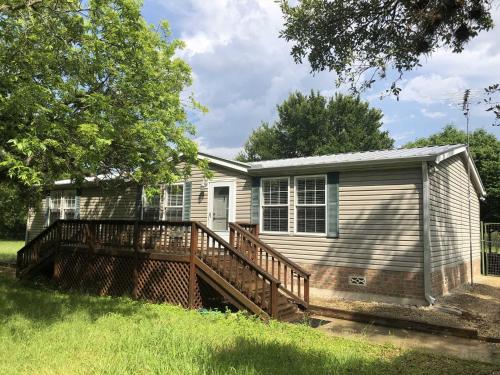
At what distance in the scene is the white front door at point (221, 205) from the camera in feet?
38.9

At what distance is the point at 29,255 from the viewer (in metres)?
12.2

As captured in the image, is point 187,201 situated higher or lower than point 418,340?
higher

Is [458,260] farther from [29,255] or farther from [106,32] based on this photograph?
[29,255]

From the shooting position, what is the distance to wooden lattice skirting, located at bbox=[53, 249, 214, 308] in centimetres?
869

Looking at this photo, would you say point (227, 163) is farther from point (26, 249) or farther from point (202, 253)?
Answer: point (26, 249)

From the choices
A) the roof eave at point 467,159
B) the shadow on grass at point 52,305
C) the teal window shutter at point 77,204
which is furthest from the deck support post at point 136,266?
the teal window shutter at point 77,204

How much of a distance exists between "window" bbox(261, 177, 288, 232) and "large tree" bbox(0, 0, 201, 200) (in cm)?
276

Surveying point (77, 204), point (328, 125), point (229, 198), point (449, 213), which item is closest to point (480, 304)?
point (449, 213)

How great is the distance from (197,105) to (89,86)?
12.0 ft

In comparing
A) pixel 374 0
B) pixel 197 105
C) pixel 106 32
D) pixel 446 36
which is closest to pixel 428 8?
pixel 446 36

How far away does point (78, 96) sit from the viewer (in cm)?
747

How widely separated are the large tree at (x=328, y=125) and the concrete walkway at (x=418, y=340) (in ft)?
91.5

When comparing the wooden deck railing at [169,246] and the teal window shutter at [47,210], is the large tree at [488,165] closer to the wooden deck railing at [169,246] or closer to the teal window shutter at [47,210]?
the wooden deck railing at [169,246]

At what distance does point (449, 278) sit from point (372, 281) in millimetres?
2774
